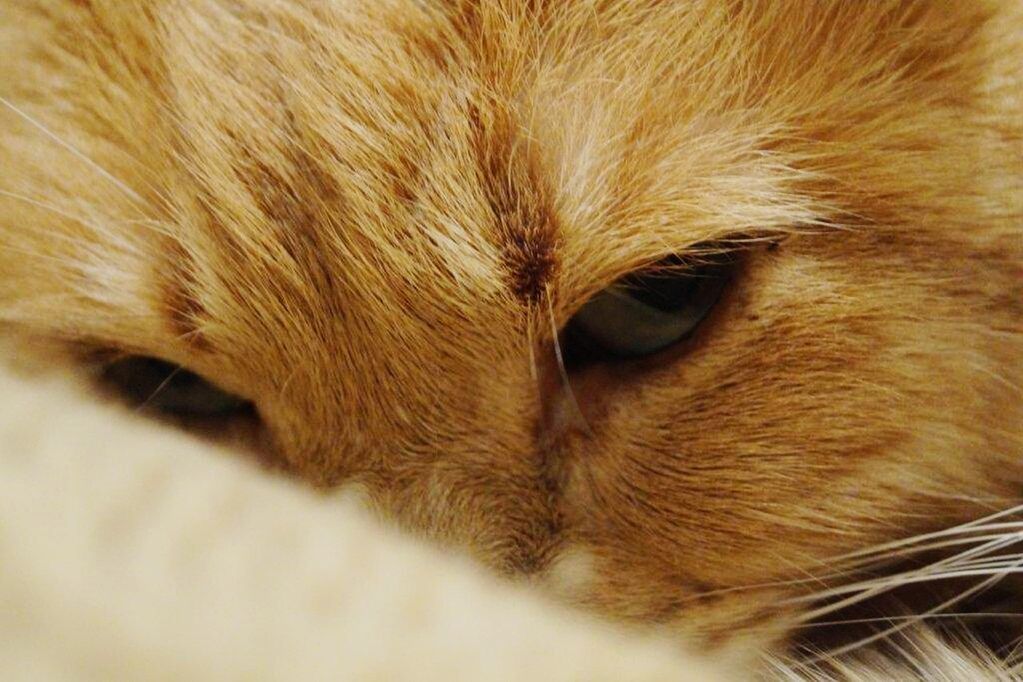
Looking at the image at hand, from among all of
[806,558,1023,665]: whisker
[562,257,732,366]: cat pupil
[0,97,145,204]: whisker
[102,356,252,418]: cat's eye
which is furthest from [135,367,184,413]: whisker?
[806,558,1023,665]: whisker

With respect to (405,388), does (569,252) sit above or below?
above

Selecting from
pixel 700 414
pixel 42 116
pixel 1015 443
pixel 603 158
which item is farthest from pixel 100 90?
pixel 1015 443

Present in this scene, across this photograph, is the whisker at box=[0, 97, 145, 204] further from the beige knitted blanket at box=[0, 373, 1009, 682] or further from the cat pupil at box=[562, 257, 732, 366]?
the cat pupil at box=[562, 257, 732, 366]

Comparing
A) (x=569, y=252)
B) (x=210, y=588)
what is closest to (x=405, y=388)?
(x=569, y=252)

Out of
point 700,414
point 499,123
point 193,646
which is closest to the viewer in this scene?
point 193,646

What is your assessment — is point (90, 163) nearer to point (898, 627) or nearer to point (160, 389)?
point (160, 389)

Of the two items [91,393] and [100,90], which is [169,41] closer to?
[100,90]

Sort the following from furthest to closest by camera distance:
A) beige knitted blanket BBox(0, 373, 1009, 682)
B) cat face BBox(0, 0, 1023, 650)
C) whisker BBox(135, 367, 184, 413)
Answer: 1. whisker BBox(135, 367, 184, 413)
2. cat face BBox(0, 0, 1023, 650)
3. beige knitted blanket BBox(0, 373, 1009, 682)
